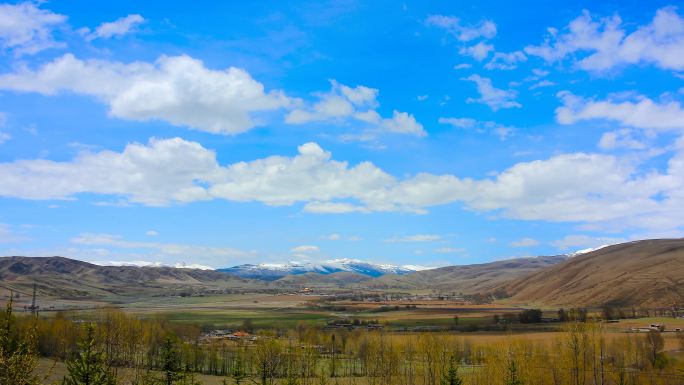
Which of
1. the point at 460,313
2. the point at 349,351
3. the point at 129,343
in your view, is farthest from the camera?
the point at 460,313

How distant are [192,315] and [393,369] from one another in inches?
4989

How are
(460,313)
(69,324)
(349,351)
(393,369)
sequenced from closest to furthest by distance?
(393,369) → (69,324) → (349,351) → (460,313)

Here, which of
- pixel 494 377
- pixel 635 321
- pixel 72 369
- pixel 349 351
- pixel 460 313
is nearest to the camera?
pixel 72 369

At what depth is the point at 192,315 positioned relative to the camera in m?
189

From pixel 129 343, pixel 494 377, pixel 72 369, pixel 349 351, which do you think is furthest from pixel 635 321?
pixel 72 369

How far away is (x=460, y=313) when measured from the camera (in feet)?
619

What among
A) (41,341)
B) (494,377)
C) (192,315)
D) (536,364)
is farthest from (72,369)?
(192,315)

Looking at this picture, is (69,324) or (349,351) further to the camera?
(349,351)

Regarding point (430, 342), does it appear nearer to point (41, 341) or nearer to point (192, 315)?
point (41, 341)

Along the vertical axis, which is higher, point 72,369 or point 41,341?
point 72,369

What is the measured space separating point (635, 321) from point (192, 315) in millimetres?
135311

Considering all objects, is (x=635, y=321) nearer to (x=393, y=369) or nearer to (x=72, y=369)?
(x=393, y=369)

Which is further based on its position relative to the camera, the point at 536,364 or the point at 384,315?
the point at 384,315

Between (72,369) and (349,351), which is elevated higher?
(72,369)
